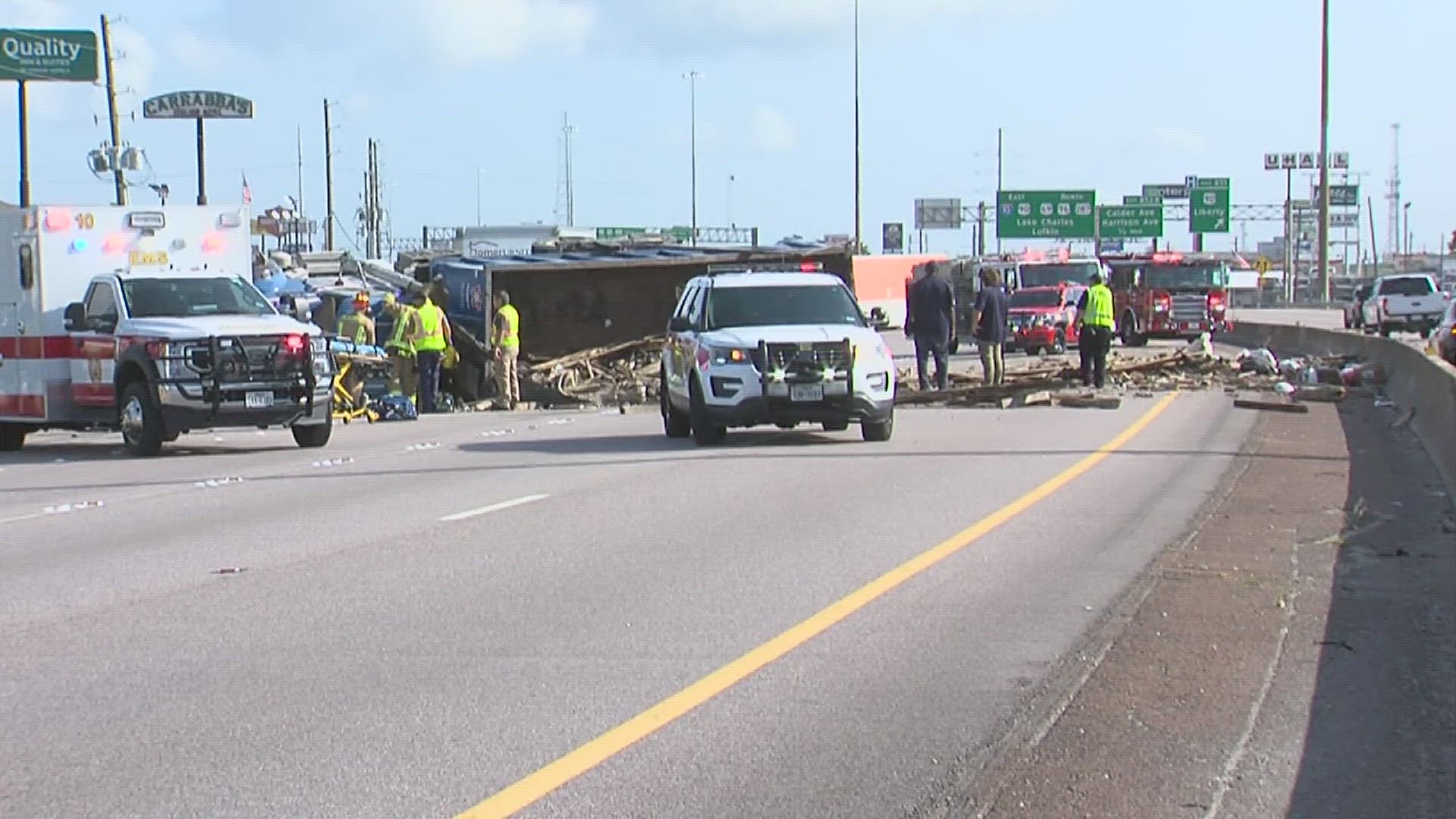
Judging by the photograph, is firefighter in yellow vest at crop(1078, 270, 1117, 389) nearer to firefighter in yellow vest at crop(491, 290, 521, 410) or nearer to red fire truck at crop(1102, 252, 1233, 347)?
firefighter in yellow vest at crop(491, 290, 521, 410)

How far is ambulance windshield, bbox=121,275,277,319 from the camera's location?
20406mm

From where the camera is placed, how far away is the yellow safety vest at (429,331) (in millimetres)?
26406

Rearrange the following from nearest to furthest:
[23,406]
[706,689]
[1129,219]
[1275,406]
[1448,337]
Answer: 1. [706,689]
2. [23,406]
3. [1275,406]
4. [1448,337]
5. [1129,219]

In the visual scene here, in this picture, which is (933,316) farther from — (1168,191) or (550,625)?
(1168,191)

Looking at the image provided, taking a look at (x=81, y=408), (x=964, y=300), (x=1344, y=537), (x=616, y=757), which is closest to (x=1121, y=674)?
(x=616, y=757)

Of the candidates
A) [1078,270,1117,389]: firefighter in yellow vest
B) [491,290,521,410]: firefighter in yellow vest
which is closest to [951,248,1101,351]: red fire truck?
[1078,270,1117,389]: firefighter in yellow vest

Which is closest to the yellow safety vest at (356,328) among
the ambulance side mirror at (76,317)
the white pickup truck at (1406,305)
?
the ambulance side mirror at (76,317)

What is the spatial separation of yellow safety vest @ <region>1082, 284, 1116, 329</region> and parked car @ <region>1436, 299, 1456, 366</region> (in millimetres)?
7941

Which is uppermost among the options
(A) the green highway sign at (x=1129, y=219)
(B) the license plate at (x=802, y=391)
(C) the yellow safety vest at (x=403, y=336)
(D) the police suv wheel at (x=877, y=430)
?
(A) the green highway sign at (x=1129, y=219)

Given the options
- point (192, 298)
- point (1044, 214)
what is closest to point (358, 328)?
point (192, 298)

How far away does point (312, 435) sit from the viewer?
823 inches

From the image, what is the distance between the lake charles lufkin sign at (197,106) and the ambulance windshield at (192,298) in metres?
43.2

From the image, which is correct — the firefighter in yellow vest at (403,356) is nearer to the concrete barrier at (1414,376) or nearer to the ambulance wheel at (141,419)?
the ambulance wheel at (141,419)

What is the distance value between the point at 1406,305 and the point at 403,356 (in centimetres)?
3396
